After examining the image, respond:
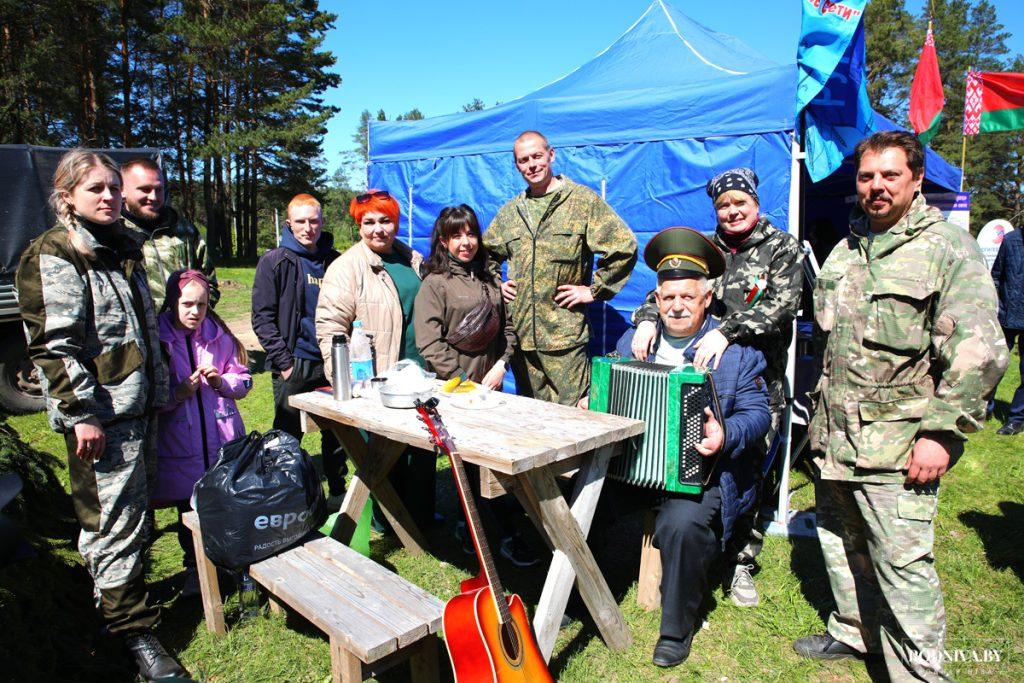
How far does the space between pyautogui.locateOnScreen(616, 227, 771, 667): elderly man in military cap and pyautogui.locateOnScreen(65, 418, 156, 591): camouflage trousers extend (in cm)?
221

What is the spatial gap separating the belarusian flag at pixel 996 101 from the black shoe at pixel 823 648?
669 centimetres

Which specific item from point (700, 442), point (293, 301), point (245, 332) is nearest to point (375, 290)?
point (293, 301)

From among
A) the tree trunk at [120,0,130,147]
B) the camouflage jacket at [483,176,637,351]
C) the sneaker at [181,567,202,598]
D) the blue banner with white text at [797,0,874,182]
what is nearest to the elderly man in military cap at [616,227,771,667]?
the camouflage jacket at [483,176,637,351]

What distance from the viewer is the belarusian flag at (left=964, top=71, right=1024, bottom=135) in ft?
22.2

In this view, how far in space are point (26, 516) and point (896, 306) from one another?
4.35 m

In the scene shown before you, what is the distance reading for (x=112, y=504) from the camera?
8.27 ft

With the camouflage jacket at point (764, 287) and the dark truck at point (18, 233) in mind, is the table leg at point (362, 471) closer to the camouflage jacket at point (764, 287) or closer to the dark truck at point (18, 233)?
the camouflage jacket at point (764, 287)

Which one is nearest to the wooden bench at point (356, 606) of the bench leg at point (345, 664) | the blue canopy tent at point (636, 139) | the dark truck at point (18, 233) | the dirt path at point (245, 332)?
the bench leg at point (345, 664)

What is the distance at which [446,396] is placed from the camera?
3.01 metres

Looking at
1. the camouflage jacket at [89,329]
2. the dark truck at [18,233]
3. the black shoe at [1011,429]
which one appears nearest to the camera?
the camouflage jacket at [89,329]

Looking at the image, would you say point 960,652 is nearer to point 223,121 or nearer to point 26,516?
point 26,516

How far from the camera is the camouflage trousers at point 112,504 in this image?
249cm

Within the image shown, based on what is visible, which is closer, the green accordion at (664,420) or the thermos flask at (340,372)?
the green accordion at (664,420)

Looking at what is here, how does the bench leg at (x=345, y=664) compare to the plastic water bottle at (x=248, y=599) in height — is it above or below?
above
